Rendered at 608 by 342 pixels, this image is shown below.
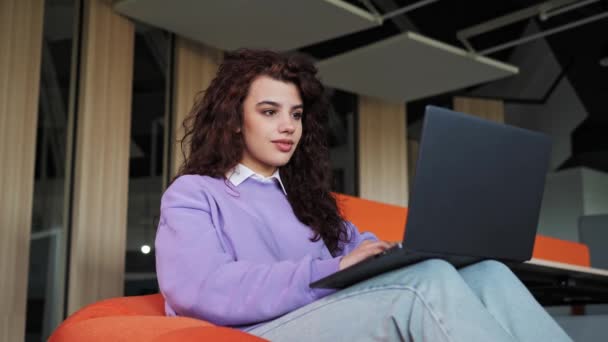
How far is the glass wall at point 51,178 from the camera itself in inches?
165

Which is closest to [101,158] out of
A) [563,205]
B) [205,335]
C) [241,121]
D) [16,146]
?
[16,146]

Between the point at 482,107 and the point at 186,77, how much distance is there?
11.1 feet

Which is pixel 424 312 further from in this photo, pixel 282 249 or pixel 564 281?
pixel 564 281

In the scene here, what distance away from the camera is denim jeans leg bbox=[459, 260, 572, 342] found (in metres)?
1.33

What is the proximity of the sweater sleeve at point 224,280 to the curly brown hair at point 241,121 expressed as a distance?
13.3 inches

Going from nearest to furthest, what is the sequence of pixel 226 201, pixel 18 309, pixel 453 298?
pixel 453 298
pixel 226 201
pixel 18 309

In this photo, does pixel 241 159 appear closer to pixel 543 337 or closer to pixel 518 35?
pixel 543 337

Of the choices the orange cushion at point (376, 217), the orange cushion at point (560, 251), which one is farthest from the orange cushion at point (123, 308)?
the orange cushion at point (560, 251)

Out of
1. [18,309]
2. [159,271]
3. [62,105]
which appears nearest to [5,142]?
[62,105]

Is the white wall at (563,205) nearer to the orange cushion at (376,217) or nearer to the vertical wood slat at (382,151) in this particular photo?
the vertical wood slat at (382,151)

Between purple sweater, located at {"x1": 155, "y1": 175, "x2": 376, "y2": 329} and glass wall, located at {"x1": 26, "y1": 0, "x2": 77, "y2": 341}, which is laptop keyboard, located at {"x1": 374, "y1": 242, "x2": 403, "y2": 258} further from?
glass wall, located at {"x1": 26, "y1": 0, "x2": 77, "y2": 341}

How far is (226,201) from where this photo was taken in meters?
1.72

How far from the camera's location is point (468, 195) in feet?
4.31

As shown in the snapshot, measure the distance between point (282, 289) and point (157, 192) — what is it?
3697mm
